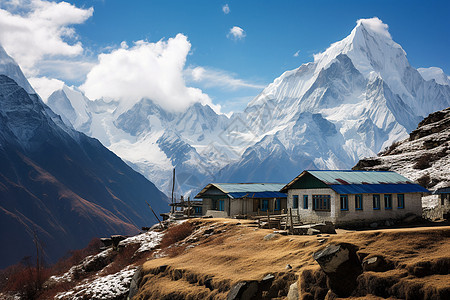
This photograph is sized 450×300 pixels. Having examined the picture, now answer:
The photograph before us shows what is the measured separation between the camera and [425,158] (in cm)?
5975

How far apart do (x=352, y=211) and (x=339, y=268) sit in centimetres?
2073

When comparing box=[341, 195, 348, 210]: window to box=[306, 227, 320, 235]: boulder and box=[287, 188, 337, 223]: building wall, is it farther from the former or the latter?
box=[306, 227, 320, 235]: boulder

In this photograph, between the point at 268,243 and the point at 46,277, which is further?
the point at 46,277

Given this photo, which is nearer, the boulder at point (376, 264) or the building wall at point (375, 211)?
the boulder at point (376, 264)

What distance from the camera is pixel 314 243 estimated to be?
22016 millimetres

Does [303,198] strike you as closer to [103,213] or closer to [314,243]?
[314,243]

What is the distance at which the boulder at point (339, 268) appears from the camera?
15.5m

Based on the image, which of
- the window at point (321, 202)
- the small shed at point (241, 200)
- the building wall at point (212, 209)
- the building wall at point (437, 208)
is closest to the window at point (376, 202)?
the window at point (321, 202)

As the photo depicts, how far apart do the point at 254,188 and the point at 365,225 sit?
22052 mm

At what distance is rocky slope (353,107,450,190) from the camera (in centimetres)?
5256

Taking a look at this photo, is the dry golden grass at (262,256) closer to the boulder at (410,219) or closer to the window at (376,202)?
the window at (376,202)

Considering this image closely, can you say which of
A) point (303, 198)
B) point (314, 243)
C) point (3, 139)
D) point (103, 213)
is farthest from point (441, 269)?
point (3, 139)

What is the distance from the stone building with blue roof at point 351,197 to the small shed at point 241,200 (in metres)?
11.7

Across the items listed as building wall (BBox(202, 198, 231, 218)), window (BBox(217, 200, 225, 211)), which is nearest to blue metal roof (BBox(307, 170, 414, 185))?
building wall (BBox(202, 198, 231, 218))
